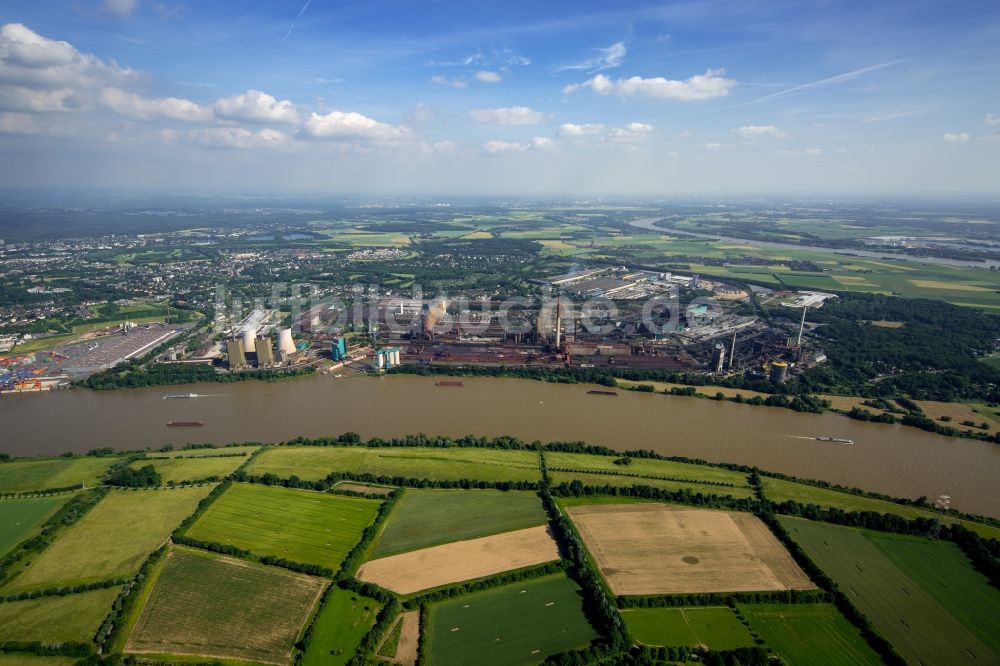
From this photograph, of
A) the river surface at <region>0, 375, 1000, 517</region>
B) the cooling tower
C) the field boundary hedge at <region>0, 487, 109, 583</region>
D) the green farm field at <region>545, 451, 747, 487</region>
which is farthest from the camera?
the cooling tower

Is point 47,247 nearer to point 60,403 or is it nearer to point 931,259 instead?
point 60,403

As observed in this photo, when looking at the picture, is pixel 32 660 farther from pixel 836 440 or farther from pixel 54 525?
Answer: pixel 836 440

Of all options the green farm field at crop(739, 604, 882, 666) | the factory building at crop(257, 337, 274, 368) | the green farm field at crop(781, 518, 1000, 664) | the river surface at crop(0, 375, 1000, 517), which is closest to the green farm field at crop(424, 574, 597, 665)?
the green farm field at crop(739, 604, 882, 666)

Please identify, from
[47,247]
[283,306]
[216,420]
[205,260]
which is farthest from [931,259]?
[47,247]

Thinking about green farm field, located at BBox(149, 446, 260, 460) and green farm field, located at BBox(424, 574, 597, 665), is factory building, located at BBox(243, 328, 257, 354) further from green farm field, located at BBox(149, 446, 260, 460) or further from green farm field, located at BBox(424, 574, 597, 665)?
green farm field, located at BBox(424, 574, 597, 665)

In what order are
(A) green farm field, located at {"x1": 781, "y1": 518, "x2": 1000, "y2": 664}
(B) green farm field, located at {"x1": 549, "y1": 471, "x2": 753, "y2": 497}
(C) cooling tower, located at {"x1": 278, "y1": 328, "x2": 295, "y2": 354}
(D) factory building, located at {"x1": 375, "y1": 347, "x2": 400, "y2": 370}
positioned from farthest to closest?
(C) cooling tower, located at {"x1": 278, "y1": 328, "x2": 295, "y2": 354} → (D) factory building, located at {"x1": 375, "y1": 347, "x2": 400, "y2": 370} → (B) green farm field, located at {"x1": 549, "y1": 471, "x2": 753, "y2": 497} → (A) green farm field, located at {"x1": 781, "y1": 518, "x2": 1000, "y2": 664}

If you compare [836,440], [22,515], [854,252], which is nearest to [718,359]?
[836,440]

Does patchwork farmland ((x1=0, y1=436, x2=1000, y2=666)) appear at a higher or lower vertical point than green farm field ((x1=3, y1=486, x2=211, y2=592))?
higher
